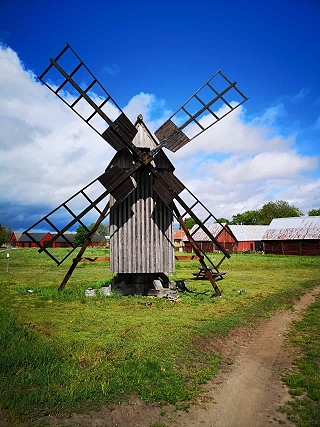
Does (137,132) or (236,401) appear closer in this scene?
(236,401)

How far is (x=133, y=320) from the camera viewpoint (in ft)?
32.4

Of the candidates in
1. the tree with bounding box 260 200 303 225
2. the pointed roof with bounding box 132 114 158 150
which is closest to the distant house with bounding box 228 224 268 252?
the tree with bounding box 260 200 303 225

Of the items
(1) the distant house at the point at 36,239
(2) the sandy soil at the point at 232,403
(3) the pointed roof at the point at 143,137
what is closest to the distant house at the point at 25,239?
(1) the distant house at the point at 36,239

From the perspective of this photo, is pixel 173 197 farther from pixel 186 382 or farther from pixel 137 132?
pixel 186 382

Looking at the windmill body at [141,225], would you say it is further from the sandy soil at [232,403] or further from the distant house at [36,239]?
the distant house at [36,239]

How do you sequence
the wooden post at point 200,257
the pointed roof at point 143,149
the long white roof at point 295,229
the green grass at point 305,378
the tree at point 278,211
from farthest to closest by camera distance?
1. the tree at point 278,211
2. the long white roof at point 295,229
3. the pointed roof at point 143,149
4. the wooden post at point 200,257
5. the green grass at point 305,378

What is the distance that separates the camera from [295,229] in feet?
165

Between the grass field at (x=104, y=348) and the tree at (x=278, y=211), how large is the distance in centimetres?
9051

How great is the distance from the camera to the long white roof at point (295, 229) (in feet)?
157

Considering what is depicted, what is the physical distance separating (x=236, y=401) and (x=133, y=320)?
4.98 metres

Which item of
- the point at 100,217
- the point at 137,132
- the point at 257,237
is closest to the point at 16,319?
the point at 100,217

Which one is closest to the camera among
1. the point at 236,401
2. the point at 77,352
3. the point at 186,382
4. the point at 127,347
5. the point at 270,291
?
the point at 236,401

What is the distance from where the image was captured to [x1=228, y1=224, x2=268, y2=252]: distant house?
Result: 6556cm

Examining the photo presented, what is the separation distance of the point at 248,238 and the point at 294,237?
17.6 m
